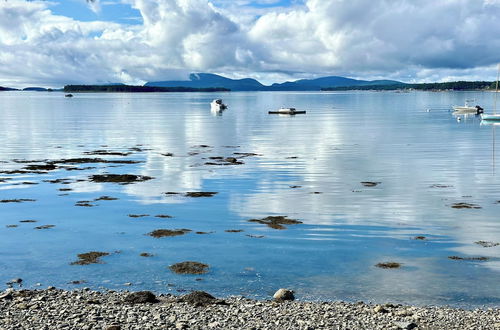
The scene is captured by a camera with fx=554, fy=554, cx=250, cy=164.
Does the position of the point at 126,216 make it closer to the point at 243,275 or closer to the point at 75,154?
the point at 243,275

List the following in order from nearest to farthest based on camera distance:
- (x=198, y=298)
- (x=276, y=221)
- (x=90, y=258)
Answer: (x=198, y=298) < (x=90, y=258) < (x=276, y=221)

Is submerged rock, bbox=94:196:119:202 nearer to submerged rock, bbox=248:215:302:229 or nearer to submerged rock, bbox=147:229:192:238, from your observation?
submerged rock, bbox=147:229:192:238

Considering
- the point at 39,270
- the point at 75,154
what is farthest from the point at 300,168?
the point at 39,270

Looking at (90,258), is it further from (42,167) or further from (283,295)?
(42,167)

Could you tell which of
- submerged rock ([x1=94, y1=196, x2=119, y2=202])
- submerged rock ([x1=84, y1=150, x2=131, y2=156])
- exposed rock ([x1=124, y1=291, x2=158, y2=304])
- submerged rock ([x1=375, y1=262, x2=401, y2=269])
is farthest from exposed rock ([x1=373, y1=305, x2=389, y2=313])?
submerged rock ([x1=84, y1=150, x2=131, y2=156])

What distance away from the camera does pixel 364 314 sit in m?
16.5

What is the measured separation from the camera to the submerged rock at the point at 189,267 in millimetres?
21734

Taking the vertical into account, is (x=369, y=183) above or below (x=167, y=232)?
above

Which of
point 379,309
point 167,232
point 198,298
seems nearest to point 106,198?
point 167,232

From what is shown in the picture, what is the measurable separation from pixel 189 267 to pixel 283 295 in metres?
5.24

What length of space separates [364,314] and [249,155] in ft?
145

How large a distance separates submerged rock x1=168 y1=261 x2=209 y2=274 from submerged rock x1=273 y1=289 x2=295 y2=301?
4.24 meters

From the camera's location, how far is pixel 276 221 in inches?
1169

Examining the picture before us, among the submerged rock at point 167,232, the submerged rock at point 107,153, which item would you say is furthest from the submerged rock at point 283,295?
the submerged rock at point 107,153
